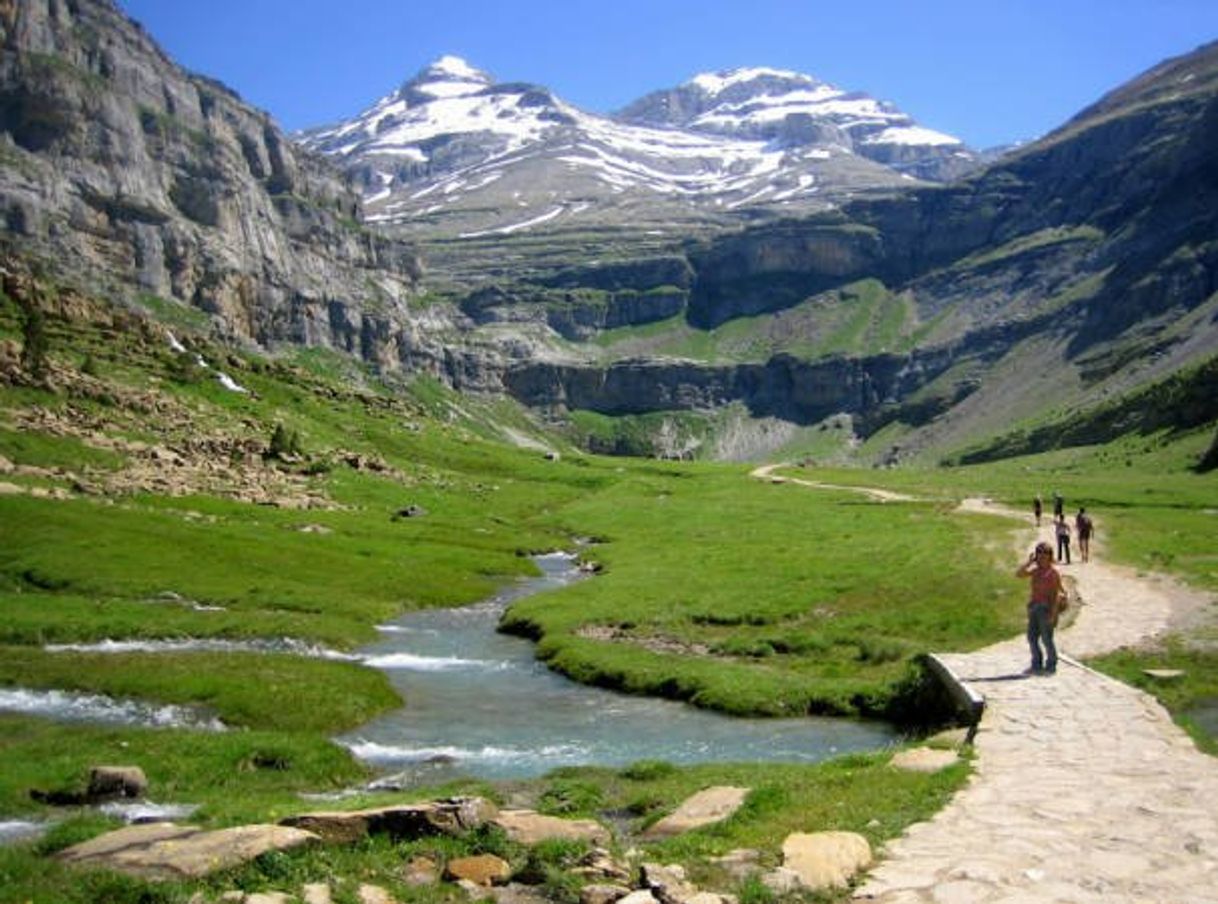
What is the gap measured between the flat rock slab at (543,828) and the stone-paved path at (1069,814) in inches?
218

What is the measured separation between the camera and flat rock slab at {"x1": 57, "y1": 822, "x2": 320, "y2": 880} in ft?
55.7

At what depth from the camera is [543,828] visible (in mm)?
19344

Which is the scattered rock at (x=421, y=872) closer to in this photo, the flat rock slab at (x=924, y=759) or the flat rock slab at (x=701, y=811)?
the flat rock slab at (x=701, y=811)

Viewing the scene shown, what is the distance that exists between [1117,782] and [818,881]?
7544 millimetres

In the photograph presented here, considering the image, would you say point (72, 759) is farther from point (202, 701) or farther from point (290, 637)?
point (290, 637)

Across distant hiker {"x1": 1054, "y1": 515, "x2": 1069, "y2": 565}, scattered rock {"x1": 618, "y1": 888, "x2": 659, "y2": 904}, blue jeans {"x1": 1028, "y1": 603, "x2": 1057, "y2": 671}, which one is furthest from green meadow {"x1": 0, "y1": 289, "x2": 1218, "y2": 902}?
blue jeans {"x1": 1028, "y1": 603, "x2": 1057, "y2": 671}

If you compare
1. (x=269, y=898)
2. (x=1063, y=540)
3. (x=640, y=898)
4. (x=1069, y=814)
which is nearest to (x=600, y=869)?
(x=640, y=898)

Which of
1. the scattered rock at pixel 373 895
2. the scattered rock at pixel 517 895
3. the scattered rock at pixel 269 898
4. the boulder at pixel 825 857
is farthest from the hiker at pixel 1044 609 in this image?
the scattered rock at pixel 269 898

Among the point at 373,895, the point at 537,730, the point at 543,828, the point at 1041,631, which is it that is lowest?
the point at 537,730

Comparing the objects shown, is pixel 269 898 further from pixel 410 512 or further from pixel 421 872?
pixel 410 512

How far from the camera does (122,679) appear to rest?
3903cm

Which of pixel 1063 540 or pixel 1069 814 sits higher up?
pixel 1063 540

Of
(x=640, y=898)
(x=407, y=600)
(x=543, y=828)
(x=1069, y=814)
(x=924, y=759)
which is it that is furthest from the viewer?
(x=407, y=600)

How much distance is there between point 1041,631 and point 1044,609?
2.48ft
